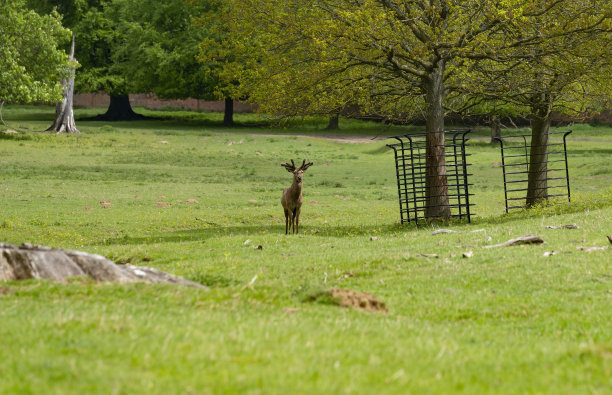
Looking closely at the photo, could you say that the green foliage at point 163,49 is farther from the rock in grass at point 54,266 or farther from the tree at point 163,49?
the rock in grass at point 54,266

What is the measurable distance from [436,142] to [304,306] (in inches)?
551

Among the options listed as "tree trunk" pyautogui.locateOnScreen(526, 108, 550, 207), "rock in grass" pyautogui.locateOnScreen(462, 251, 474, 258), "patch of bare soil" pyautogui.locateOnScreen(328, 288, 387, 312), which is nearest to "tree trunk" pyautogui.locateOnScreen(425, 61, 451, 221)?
"tree trunk" pyautogui.locateOnScreen(526, 108, 550, 207)

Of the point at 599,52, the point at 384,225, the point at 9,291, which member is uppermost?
the point at 599,52

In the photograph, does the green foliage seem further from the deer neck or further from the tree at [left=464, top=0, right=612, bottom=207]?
the deer neck

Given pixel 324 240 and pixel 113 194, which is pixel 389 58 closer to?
pixel 324 240

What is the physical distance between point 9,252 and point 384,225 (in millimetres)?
14964

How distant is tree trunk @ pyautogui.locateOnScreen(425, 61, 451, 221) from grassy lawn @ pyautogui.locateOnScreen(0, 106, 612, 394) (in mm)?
1621

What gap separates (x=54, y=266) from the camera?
9.41 meters

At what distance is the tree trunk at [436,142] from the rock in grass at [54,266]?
545 inches

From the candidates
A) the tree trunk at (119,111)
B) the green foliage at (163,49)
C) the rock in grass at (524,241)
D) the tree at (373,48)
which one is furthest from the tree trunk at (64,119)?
the rock in grass at (524,241)

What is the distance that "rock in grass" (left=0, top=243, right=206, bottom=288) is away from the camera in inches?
364

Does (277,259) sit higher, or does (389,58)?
(389,58)

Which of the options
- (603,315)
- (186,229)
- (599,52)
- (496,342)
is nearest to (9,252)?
(496,342)

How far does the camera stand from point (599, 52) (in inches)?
826
